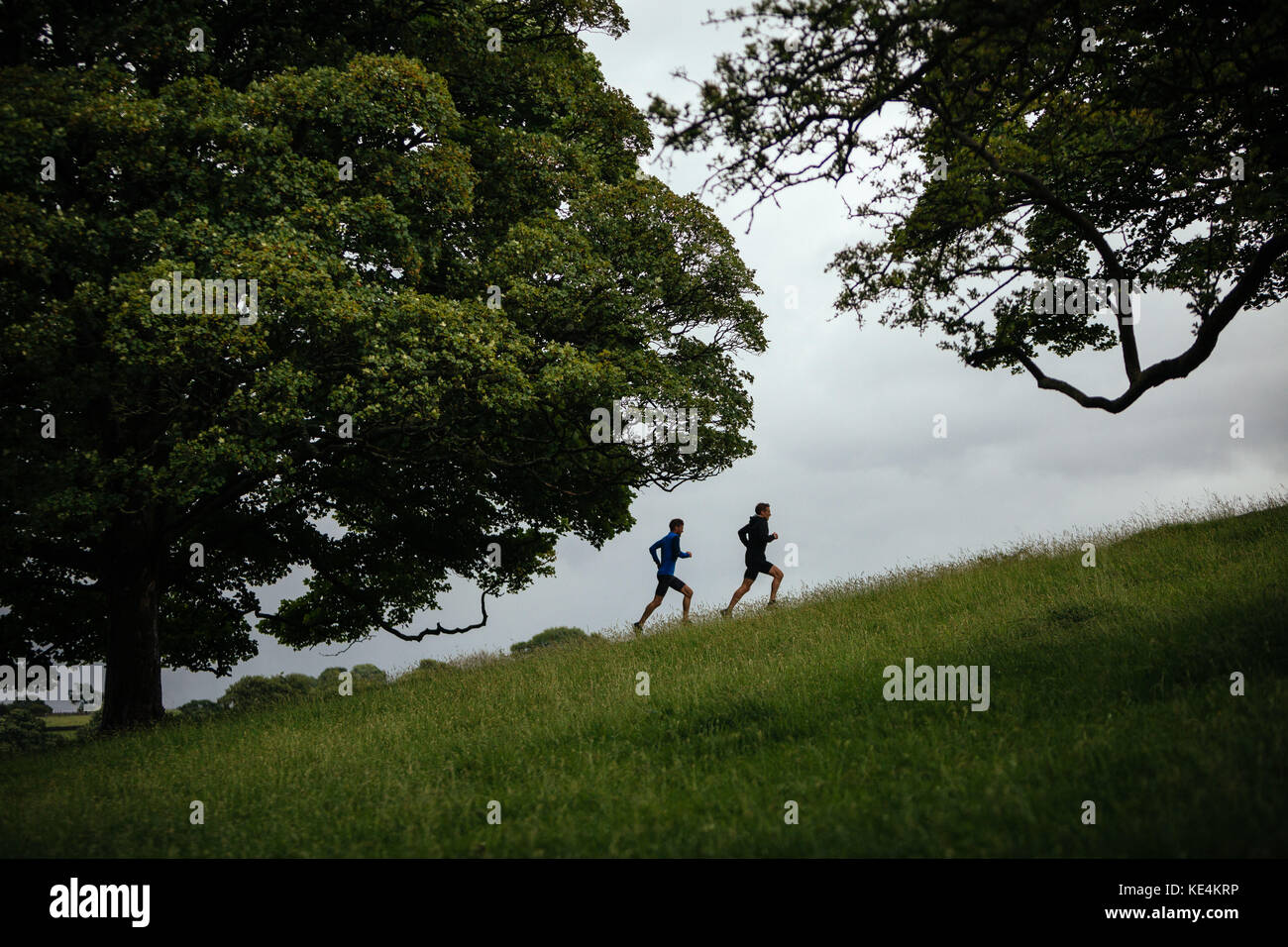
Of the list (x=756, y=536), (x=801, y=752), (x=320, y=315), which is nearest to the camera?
(x=801, y=752)

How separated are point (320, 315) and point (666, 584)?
28.6ft

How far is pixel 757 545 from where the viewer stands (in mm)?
16156

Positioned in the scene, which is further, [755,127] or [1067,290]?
[1067,290]

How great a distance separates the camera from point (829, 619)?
46.2 feet

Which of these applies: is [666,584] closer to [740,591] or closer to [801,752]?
[740,591]

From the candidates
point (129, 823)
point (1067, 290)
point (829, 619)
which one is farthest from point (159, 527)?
point (1067, 290)

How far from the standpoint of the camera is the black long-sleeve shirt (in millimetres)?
16094

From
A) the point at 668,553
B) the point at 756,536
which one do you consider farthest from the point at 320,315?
the point at 756,536

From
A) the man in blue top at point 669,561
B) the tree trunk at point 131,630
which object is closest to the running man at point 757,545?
→ the man in blue top at point 669,561

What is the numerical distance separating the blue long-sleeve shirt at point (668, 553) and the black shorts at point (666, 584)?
11cm

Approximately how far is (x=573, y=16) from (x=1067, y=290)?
13.1 m

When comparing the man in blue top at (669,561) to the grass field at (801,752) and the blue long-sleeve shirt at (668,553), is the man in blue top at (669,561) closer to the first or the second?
the blue long-sleeve shirt at (668,553)
